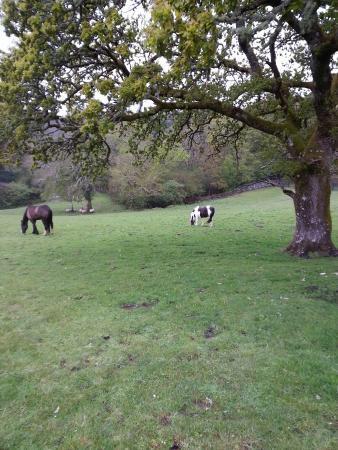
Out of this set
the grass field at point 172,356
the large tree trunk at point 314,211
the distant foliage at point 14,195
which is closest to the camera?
the grass field at point 172,356

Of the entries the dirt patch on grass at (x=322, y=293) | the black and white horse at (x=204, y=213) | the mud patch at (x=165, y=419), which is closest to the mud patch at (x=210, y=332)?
the mud patch at (x=165, y=419)

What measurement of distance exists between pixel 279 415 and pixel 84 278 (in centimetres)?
764

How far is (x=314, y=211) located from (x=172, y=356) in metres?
8.47

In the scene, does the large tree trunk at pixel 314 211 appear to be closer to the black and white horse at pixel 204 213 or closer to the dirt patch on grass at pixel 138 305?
the dirt patch on grass at pixel 138 305

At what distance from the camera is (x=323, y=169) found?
12109mm

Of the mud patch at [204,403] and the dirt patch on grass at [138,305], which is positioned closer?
the mud patch at [204,403]

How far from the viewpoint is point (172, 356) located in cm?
599

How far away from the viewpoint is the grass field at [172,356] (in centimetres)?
430

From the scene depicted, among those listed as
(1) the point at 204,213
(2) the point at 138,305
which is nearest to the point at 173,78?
(2) the point at 138,305

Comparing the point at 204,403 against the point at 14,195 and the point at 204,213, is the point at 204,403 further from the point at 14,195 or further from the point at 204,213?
the point at 14,195

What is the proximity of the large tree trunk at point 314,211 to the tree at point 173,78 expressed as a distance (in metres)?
0.03

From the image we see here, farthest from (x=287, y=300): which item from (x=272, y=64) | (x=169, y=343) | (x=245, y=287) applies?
(x=272, y=64)

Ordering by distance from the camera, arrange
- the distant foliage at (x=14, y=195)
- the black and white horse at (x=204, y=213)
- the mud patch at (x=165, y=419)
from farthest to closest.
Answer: the distant foliage at (x=14, y=195), the black and white horse at (x=204, y=213), the mud patch at (x=165, y=419)

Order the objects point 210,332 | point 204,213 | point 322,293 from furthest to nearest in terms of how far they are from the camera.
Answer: point 204,213
point 322,293
point 210,332
